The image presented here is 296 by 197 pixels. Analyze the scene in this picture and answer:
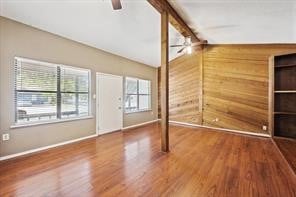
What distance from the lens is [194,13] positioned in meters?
4.17

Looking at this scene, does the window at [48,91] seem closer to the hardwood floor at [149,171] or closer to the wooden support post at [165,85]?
the hardwood floor at [149,171]

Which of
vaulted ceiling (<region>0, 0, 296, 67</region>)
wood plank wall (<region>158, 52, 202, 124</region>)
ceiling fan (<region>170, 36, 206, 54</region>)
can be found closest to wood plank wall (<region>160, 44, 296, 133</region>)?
wood plank wall (<region>158, 52, 202, 124</region>)

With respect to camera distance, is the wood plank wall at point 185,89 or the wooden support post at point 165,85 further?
the wood plank wall at point 185,89

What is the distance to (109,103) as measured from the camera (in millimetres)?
6039

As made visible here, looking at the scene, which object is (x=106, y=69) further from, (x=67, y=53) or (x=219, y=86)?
(x=219, y=86)

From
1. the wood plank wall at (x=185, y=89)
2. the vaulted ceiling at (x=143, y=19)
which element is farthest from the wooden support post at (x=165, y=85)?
the wood plank wall at (x=185, y=89)

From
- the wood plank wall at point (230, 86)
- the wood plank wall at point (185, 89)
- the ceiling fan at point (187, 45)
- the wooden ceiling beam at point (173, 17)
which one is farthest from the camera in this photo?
the wood plank wall at point (185, 89)

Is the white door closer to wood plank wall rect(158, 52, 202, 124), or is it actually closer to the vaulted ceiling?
the vaulted ceiling

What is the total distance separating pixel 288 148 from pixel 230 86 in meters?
2.70

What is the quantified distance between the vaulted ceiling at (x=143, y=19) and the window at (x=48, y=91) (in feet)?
2.75

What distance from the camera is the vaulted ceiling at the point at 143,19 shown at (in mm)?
3430

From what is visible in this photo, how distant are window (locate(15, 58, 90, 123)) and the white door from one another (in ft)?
1.48

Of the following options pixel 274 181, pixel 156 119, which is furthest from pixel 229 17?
pixel 156 119

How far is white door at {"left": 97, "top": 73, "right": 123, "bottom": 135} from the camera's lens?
18.6ft
